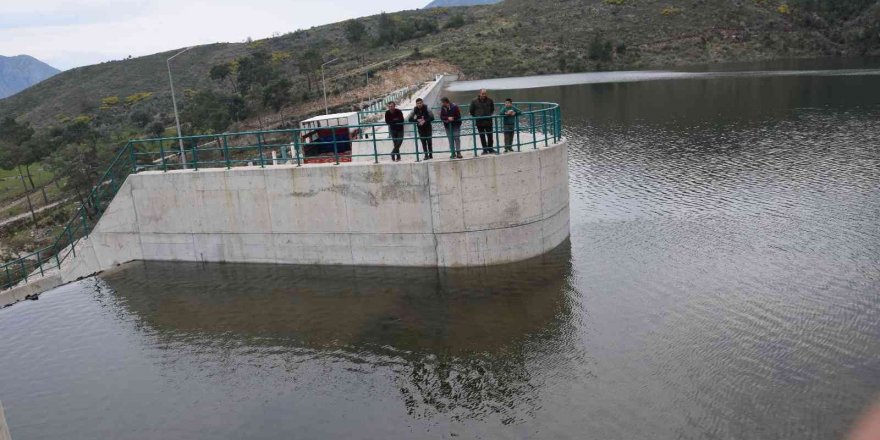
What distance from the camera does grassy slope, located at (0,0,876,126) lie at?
9312cm

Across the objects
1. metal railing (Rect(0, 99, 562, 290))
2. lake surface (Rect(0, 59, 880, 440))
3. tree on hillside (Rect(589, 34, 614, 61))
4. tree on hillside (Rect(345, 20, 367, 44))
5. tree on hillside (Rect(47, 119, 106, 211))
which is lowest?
lake surface (Rect(0, 59, 880, 440))

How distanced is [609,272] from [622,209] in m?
5.79

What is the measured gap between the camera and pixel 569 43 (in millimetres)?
101250

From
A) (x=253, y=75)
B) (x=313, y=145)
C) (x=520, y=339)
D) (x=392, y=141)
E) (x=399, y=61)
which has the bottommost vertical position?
(x=520, y=339)

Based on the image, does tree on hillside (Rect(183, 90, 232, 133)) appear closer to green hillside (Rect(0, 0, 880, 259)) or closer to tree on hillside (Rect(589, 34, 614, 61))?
green hillside (Rect(0, 0, 880, 259))

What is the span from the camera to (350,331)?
1458cm

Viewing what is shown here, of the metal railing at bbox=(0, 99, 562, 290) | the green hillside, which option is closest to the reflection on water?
the metal railing at bbox=(0, 99, 562, 290)

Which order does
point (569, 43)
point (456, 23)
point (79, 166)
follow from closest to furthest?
1. point (79, 166)
2. point (569, 43)
3. point (456, 23)

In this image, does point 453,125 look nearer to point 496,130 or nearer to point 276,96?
point 496,130

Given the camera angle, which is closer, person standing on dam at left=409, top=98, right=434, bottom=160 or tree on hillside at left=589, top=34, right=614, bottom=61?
person standing on dam at left=409, top=98, right=434, bottom=160

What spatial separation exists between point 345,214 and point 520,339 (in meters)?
6.62

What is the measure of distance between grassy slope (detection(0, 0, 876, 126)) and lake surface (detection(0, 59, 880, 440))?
63173mm

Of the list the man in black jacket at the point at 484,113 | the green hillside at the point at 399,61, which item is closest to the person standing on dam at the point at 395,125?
the man in black jacket at the point at 484,113

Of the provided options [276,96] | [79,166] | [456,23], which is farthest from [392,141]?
[456,23]
